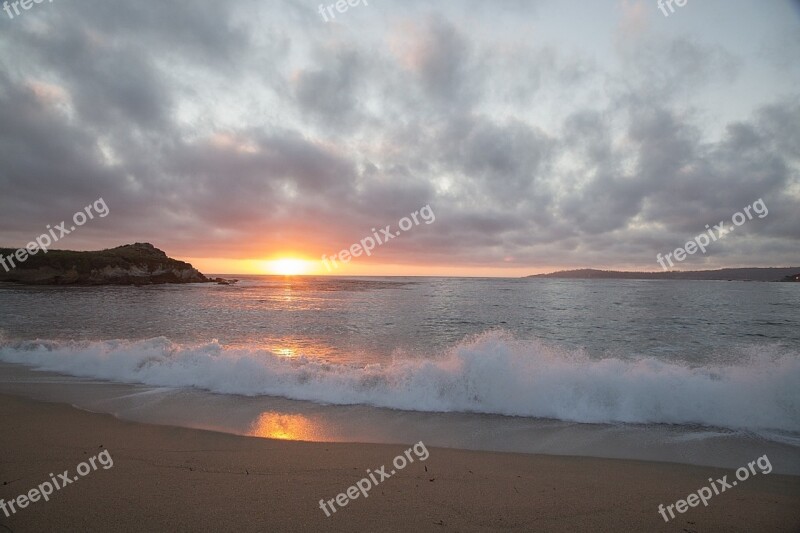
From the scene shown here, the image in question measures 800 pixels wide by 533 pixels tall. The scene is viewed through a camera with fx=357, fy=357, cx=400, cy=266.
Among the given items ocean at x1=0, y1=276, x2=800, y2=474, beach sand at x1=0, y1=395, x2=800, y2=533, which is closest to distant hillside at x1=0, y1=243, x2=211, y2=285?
ocean at x1=0, y1=276, x2=800, y2=474

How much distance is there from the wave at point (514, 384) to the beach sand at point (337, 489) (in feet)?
9.54

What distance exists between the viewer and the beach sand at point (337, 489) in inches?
177

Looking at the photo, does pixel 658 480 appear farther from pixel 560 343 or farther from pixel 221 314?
pixel 221 314

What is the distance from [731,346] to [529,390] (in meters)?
18.3

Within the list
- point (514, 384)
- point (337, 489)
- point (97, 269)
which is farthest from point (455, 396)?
point (97, 269)

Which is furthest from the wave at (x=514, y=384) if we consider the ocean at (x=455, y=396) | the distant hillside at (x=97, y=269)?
the distant hillside at (x=97, y=269)

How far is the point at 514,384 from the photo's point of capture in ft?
32.8

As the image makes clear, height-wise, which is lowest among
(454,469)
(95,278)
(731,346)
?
(731,346)

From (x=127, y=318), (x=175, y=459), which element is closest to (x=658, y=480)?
(x=175, y=459)

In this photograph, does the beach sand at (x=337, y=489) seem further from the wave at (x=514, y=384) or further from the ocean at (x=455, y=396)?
the wave at (x=514, y=384)

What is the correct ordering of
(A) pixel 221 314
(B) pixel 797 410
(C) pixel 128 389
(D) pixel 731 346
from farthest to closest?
(A) pixel 221 314, (D) pixel 731 346, (C) pixel 128 389, (B) pixel 797 410

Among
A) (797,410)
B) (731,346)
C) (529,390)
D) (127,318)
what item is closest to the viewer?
(797,410)

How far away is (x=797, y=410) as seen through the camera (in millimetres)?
8898

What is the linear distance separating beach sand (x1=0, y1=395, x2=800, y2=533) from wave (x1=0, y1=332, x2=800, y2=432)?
2.91m
